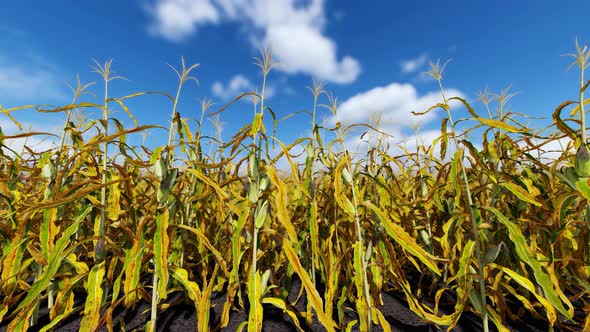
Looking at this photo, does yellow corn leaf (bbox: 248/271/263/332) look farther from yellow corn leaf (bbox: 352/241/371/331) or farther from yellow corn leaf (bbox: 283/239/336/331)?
yellow corn leaf (bbox: 352/241/371/331)

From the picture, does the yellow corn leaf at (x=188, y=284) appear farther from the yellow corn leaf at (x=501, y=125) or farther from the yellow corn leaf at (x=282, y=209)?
the yellow corn leaf at (x=501, y=125)

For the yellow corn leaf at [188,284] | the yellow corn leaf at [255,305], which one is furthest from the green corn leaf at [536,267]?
the yellow corn leaf at [188,284]

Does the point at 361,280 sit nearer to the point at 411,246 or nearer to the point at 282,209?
the point at 411,246

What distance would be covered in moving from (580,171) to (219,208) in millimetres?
1691

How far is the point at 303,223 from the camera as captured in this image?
2.01m

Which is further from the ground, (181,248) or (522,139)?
(522,139)

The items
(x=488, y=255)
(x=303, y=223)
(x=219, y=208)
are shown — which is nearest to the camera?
(x=488, y=255)

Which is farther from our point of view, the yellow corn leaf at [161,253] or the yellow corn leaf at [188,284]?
the yellow corn leaf at [188,284]

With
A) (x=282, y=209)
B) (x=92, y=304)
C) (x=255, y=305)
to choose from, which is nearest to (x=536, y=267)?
(x=282, y=209)

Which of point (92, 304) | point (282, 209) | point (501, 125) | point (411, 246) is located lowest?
point (92, 304)

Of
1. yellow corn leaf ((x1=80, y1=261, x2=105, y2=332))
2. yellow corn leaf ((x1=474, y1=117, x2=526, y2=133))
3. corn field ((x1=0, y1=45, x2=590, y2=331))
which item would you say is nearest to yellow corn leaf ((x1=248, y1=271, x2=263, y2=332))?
corn field ((x1=0, y1=45, x2=590, y2=331))

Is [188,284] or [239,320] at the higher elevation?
[188,284]

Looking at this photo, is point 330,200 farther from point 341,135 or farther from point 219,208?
point 219,208

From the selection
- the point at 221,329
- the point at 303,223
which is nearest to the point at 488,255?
A: the point at 303,223
